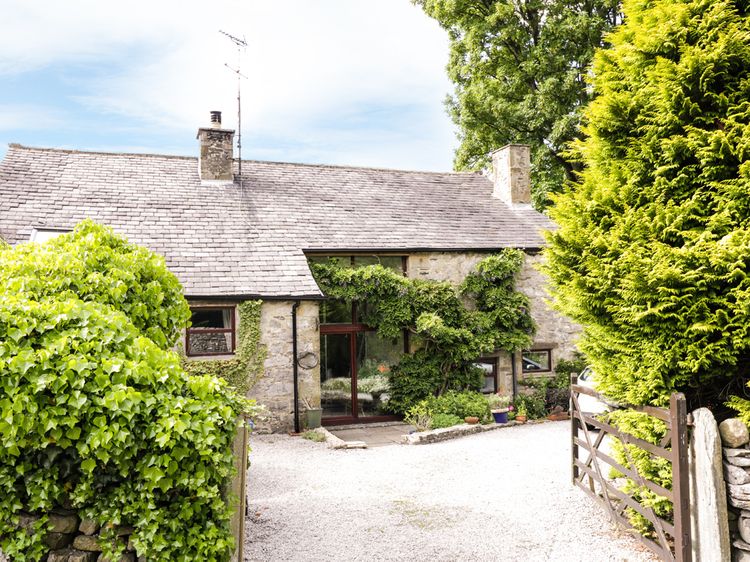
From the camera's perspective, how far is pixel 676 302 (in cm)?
646

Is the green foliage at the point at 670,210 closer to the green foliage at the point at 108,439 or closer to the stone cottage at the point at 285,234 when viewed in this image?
the green foliage at the point at 108,439

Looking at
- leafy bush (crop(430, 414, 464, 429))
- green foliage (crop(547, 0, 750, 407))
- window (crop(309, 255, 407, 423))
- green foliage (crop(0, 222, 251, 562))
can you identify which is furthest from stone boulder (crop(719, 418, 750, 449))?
window (crop(309, 255, 407, 423))

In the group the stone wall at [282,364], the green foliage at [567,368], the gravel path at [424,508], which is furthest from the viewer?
the green foliage at [567,368]

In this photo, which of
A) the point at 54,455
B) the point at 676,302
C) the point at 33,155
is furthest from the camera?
the point at 33,155

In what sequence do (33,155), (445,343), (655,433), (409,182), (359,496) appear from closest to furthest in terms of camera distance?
(655,433) → (359,496) → (445,343) → (33,155) → (409,182)

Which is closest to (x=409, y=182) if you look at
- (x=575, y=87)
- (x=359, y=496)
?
(x=575, y=87)

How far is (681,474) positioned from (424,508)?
3819mm

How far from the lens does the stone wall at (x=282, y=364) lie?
1455 centimetres

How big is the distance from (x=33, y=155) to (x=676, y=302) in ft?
60.6

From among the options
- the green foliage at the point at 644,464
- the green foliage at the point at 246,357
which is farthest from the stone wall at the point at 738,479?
the green foliage at the point at 246,357

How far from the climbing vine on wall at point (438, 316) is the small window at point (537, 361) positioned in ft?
3.27

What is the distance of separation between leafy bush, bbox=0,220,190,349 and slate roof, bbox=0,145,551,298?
628 cm

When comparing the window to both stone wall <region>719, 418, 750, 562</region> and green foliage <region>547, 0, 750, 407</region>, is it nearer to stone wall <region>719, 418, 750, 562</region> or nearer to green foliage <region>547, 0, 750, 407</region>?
green foliage <region>547, 0, 750, 407</region>

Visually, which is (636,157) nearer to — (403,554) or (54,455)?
(403,554)
